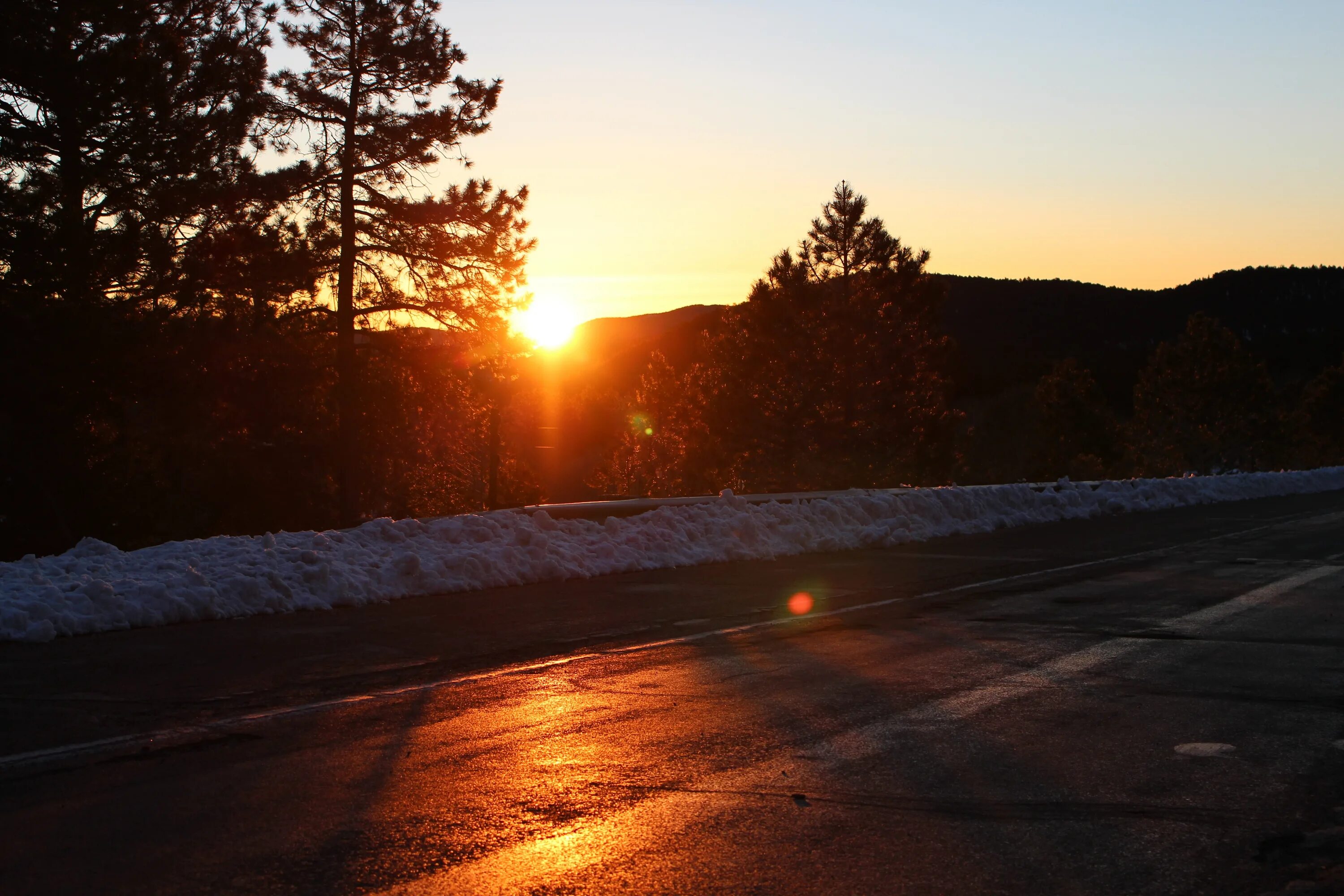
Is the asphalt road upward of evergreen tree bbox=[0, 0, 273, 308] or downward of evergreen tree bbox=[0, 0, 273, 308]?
downward

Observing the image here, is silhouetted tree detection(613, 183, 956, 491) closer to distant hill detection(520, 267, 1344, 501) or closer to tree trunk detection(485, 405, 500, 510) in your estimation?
tree trunk detection(485, 405, 500, 510)

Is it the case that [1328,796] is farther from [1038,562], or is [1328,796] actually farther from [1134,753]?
[1038,562]

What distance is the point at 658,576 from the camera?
45.2ft

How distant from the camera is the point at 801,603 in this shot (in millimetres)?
11352

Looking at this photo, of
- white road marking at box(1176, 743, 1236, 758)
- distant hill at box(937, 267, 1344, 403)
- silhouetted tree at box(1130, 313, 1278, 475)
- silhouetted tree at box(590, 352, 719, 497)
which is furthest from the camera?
distant hill at box(937, 267, 1344, 403)

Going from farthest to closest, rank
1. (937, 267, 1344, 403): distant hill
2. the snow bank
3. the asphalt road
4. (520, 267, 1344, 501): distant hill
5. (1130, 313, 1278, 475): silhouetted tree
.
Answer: (937, 267, 1344, 403): distant hill
(520, 267, 1344, 501): distant hill
(1130, 313, 1278, 475): silhouetted tree
the snow bank
the asphalt road

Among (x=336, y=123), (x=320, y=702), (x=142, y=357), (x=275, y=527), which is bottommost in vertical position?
(x=275, y=527)

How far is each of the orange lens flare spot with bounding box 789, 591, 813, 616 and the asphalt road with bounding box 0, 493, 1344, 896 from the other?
13cm

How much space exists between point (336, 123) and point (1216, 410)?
6028cm

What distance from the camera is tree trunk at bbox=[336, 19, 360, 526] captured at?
32344 millimetres

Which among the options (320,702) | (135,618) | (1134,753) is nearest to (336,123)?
(135,618)

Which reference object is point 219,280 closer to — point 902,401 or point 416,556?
point 416,556

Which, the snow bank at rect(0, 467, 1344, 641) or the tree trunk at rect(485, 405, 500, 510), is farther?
the tree trunk at rect(485, 405, 500, 510)

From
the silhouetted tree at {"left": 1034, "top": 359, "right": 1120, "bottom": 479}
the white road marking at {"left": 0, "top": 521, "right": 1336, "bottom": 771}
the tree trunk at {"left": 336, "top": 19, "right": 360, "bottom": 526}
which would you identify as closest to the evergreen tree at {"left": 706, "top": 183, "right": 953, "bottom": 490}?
the tree trunk at {"left": 336, "top": 19, "right": 360, "bottom": 526}
